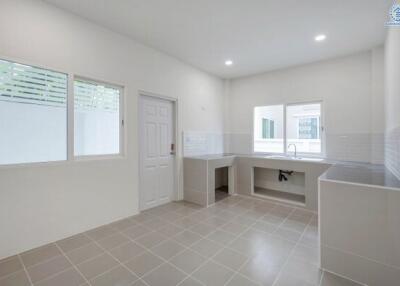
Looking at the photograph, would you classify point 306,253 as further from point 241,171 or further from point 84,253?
point 84,253

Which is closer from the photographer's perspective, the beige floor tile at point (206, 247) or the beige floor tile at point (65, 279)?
the beige floor tile at point (65, 279)

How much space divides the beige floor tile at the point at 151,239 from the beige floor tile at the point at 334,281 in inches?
67.7

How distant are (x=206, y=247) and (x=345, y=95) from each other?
3.70m

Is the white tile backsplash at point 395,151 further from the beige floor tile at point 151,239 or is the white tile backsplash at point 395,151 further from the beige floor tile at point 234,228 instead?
the beige floor tile at point 151,239

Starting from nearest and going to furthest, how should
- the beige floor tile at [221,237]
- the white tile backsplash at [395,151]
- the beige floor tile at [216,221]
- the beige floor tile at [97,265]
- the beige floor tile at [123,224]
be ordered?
1. the beige floor tile at [97,265]
2. the white tile backsplash at [395,151]
3. the beige floor tile at [221,237]
4. the beige floor tile at [123,224]
5. the beige floor tile at [216,221]

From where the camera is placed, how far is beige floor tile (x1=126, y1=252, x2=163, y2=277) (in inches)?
71.6

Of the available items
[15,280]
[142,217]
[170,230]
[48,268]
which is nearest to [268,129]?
[170,230]

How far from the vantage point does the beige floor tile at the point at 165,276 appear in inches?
65.6

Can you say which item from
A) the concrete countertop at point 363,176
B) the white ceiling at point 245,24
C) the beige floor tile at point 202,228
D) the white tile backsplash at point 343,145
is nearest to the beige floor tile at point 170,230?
the beige floor tile at point 202,228

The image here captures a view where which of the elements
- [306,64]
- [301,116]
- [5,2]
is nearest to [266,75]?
[306,64]

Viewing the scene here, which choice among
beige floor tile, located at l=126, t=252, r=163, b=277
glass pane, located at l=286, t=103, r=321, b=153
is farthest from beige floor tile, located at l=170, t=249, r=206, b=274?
glass pane, located at l=286, t=103, r=321, b=153

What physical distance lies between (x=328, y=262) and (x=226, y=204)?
6.62 ft

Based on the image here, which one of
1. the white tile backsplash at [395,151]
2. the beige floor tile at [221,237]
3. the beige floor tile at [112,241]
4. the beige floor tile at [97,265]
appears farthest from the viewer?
the beige floor tile at [221,237]

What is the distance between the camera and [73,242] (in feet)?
7.54
